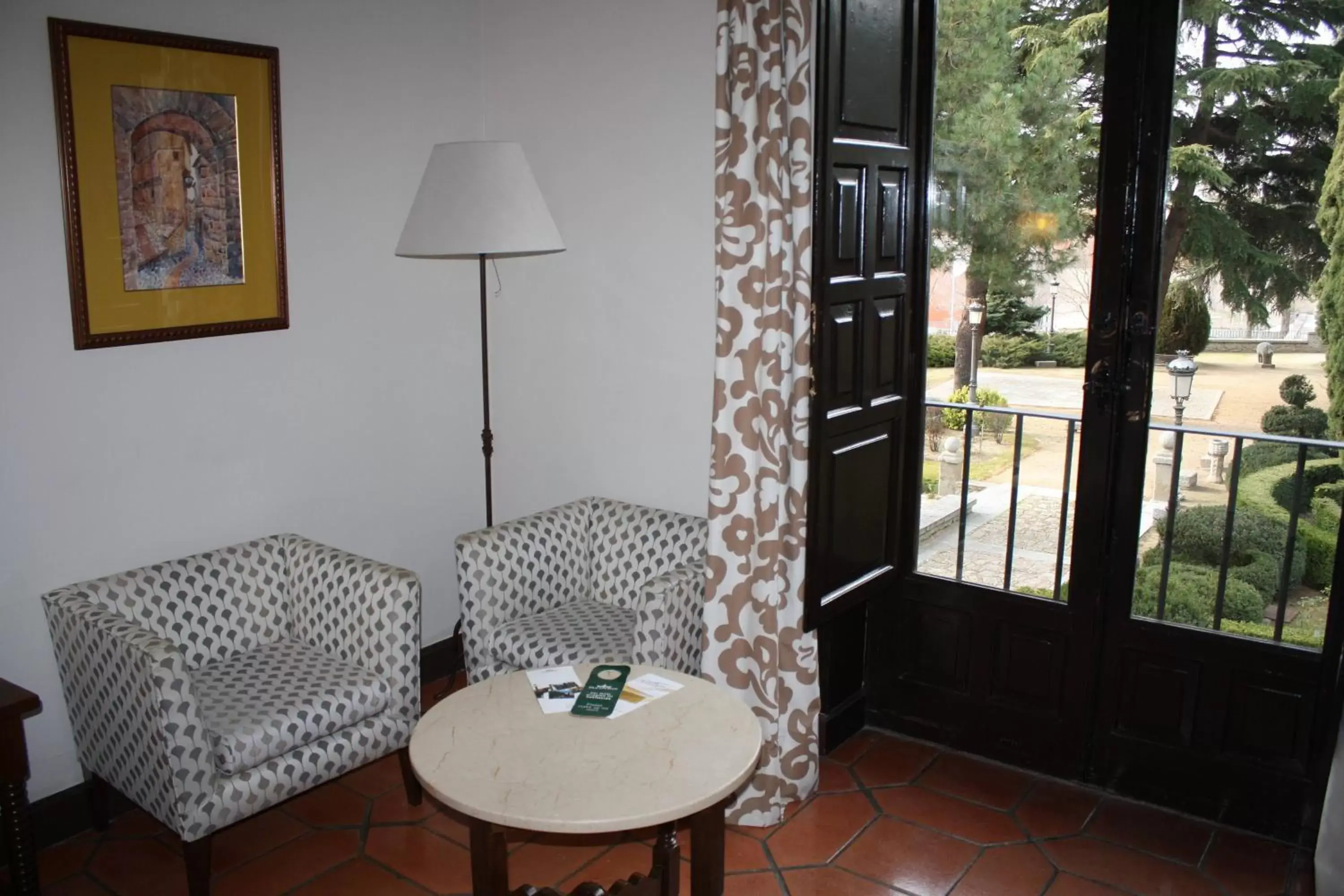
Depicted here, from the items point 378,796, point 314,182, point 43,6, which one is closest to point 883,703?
point 378,796

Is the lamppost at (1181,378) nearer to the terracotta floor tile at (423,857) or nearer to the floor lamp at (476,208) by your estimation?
the floor lamp at (476,208)

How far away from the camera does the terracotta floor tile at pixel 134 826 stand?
9.77 ft

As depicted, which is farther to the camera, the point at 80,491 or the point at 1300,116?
the point at 80,491

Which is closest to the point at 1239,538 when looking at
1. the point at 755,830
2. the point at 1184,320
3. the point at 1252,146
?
the point at 1184,320

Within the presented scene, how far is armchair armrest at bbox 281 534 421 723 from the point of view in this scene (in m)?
3.00

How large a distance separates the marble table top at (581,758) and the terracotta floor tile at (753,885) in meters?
0.58

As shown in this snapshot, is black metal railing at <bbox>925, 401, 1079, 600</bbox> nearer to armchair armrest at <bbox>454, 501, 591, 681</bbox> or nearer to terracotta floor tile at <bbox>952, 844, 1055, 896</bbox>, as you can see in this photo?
terracotta floor tile at <bbox>952, 844, 1055, 896</bbox>

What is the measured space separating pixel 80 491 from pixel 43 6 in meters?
1.27

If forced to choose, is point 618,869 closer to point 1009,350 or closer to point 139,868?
point 139,868

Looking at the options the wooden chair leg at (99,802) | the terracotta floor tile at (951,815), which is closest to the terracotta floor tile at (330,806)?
the wooden chair leg at (99,802)

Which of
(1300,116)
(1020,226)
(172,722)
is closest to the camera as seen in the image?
(172,722)

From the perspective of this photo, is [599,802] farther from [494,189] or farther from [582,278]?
[582,278]

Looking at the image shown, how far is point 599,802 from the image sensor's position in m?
2.03

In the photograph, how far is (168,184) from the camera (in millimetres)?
3045
